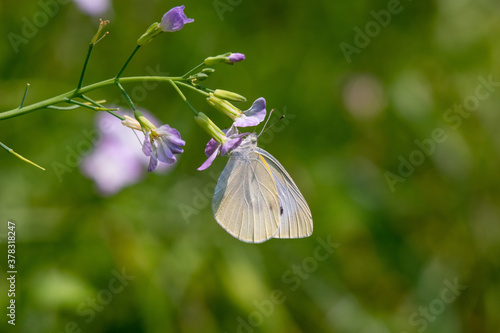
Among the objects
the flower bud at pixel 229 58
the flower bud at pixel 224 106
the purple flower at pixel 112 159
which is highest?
the flower bud at pixel 229 58

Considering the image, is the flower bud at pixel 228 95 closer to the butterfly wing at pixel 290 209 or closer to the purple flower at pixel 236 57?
the purple flower at pixel 236 57

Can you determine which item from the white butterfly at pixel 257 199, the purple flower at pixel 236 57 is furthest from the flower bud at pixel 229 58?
the white butterfly at pixel 257 199

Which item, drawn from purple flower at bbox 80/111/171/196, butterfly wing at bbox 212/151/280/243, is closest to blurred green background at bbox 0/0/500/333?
purple flower at bbox 80/111/171/196

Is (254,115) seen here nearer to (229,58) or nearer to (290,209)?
(229,58)

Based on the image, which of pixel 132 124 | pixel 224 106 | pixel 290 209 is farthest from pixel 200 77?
pixel 290 209

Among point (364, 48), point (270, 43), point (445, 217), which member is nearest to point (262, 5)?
point (270, 43)

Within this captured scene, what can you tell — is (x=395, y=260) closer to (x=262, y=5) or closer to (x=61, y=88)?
(x=262, y=5)
